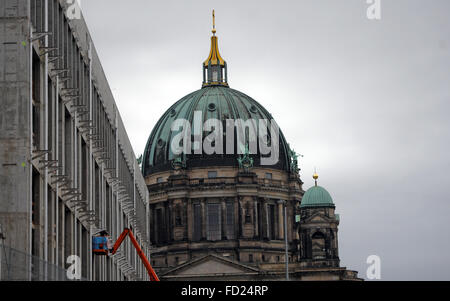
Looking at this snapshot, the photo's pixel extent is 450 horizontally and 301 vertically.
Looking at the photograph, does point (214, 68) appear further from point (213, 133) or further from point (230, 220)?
point (230, 220)

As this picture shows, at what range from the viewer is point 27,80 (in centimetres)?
3500

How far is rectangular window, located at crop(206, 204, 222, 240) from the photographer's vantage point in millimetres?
142500

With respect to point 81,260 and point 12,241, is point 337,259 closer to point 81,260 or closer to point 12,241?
point 81,260

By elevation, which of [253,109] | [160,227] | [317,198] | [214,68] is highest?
[214,68]

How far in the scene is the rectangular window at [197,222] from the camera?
143 m

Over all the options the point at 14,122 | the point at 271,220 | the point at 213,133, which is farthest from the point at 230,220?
the point at 14,122

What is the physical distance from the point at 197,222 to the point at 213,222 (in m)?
2.04

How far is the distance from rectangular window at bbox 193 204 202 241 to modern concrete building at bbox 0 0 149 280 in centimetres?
8638

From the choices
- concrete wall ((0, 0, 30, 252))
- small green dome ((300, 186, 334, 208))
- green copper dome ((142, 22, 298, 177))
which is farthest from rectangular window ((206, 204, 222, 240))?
concrete wall ((0, 0, 30, 252))

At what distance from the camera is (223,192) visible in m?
143

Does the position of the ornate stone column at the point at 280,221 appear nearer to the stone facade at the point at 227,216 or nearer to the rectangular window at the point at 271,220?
the stone facade at the point at 227,216

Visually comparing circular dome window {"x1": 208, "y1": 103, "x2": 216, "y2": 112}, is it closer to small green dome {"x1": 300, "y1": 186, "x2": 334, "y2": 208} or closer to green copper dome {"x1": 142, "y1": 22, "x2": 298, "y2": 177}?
green copper dome {"x1": 142, "y1": 22, "x2": 298, "y2": 177}
